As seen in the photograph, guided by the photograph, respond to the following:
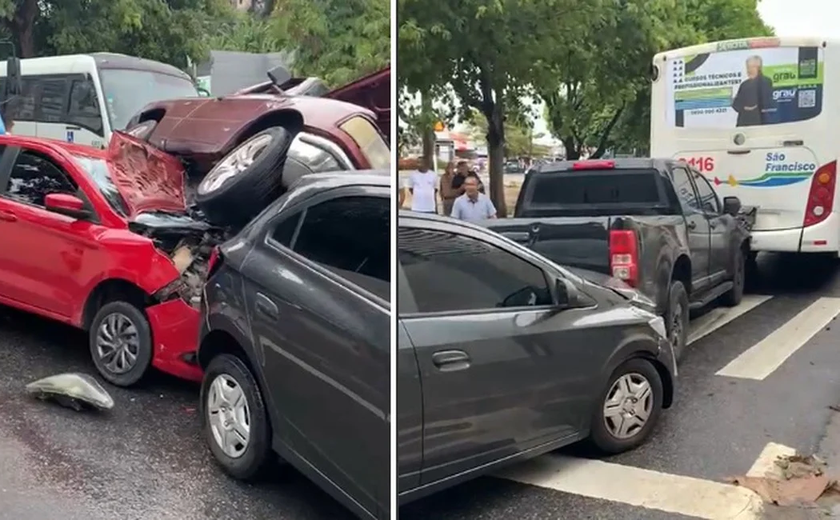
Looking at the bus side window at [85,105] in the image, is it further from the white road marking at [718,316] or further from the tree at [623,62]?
the white road marking at [718,316]

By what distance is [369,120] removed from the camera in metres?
1.72

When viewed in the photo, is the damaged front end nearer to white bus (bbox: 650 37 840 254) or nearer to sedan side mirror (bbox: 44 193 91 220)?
sedan side mirror (bbox: 44 193 91 220)

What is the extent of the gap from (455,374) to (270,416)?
0.46m

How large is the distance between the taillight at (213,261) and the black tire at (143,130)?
288 millimetres

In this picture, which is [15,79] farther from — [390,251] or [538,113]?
[538,113]

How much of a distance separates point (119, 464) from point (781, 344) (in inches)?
78.4

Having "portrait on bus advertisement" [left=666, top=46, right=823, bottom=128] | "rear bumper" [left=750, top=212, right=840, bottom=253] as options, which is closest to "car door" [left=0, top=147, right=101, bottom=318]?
"portrait on bus advertisement" [left=666, top=46, right=823, bottom=128]

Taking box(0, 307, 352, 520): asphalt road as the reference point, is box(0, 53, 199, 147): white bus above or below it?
above

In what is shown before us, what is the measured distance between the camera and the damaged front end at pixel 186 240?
1751 mm

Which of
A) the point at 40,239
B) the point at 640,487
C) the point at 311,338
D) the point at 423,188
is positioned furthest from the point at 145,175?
the point at 640,487

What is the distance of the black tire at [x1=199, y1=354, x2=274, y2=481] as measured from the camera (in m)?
1.82

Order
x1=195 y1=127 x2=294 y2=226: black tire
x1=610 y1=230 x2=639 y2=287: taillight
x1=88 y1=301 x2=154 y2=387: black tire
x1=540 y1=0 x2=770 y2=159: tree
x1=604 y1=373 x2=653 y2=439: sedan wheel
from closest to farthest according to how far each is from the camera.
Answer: x1=195 y1=127 x2=294 y2=226: black tire, x1=88 y1=301 x2=154 y2=387: black tire, x1=540 y1=0 x2=770 y2=159: tree, x1=610 y1=230 x2=639 y2=287: taillight, x1=604 y1=373 x2=653 y2=439: sedan wheel

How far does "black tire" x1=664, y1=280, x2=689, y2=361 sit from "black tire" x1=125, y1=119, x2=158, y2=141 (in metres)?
1.61

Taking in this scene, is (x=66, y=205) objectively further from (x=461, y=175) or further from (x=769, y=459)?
(x=769, y=459)
